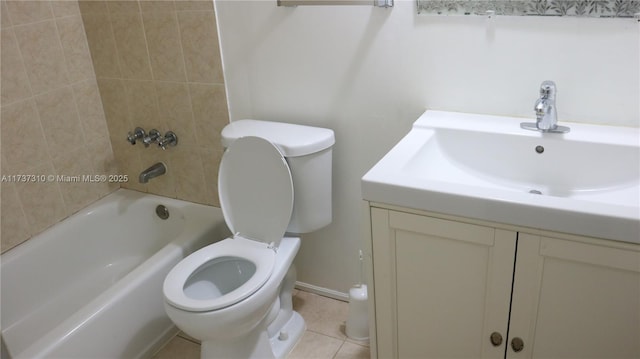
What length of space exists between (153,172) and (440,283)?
4.86ft

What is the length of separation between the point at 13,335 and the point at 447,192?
6.14 ft

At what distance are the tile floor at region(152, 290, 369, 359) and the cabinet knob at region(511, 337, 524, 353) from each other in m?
0.73

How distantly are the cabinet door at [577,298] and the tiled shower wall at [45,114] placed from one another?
A: 197cm

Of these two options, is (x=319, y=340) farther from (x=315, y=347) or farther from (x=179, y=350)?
(x=179, y=350)

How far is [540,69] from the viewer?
1.51m

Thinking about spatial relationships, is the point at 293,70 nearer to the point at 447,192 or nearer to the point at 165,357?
the point at 447,192

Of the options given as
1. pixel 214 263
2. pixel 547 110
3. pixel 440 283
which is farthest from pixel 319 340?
pixel 547 110

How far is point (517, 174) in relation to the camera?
1507 millimetres

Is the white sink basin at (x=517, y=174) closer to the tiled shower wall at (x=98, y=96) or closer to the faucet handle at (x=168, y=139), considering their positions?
the tiled shower wall at (x=98, y=96)

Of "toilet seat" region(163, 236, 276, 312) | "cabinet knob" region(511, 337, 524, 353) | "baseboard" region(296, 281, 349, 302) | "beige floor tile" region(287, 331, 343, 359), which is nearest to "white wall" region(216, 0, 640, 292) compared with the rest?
"baseboard" region(296, 281, 349, 302)

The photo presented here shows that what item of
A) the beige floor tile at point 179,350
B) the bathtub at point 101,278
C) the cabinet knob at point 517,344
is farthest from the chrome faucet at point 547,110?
the beige floor tile at point 179,350

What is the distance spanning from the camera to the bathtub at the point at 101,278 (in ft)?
5.78

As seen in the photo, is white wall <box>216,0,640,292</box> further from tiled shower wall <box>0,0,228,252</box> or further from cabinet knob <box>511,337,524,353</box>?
cabinet knob <box>511,337,524,353</box>

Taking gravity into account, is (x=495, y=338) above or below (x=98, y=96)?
below
